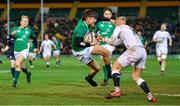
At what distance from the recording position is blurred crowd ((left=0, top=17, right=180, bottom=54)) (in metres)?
57.0

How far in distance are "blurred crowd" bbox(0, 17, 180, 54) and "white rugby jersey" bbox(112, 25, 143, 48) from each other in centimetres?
3920

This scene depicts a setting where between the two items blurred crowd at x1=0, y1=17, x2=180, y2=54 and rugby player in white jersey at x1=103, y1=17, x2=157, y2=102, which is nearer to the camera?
rugby player in white jersey at x1=103, y1=17, x2=157, y2=102

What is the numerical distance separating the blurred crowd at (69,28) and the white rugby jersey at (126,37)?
3920 centimetres

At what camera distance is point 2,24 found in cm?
6600

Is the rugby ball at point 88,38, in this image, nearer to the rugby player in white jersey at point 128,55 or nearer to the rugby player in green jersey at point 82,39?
the rugby player in green jersey at point 82,39

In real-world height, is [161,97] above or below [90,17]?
below

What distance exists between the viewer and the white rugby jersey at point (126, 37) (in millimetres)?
14266

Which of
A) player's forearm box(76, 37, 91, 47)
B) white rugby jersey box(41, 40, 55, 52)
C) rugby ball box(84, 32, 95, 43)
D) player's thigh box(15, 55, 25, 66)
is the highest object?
rugby ball box(84, 32, 95, 43)

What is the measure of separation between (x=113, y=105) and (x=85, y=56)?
3.55 meters

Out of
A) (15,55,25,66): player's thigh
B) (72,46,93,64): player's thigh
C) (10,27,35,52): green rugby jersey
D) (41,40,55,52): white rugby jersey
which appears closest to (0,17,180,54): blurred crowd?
(41,40,55,52): white rugby jersey

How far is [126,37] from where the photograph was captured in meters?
14.3

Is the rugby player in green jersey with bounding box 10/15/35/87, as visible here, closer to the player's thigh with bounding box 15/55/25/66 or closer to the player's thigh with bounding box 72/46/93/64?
the player's thigh with bounding box 15/55/25/66

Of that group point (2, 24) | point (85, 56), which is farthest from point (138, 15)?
point (85, 56)

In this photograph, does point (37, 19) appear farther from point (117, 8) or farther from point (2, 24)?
point (117, 8)
